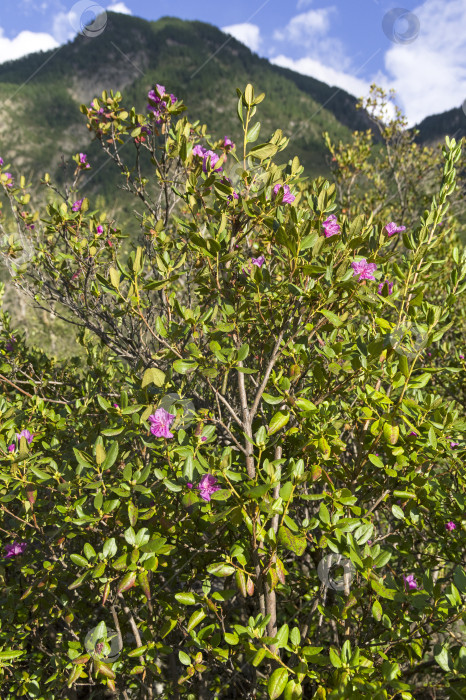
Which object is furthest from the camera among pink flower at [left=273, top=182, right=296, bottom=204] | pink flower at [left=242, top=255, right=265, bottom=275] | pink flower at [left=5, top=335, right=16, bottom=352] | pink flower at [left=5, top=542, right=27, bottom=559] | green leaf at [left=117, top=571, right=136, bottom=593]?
pink flower at [left=5, top=335, right=16, bottom=352]

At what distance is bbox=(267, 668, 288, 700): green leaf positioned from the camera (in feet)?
3.55

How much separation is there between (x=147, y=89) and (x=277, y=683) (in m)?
103

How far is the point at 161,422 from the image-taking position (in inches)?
55.0

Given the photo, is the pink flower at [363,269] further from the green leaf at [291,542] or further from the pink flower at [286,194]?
the green leaf at [291,542]

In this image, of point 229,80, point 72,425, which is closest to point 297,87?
point 229,80

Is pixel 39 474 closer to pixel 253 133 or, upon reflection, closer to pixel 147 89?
pixel 253 133

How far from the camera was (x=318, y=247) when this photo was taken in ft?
4.62

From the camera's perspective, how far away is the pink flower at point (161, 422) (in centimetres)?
139

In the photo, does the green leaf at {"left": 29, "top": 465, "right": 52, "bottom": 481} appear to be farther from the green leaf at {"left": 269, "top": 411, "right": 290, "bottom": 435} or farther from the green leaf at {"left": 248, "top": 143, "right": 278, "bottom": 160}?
the green leaf at {"left": 248, "top": 143, "right": 278, "bottom": 160}

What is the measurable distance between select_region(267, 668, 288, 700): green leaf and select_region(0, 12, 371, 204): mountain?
74.0 meters

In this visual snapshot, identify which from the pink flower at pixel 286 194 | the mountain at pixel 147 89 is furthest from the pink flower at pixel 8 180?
the mountain at pixel 147 89

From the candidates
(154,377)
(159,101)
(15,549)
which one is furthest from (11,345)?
(154,377)

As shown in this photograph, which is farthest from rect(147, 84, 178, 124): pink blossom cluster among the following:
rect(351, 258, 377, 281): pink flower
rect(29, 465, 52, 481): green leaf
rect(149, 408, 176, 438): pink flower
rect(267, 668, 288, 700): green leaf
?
rect(267, 668, 288, 700): green leaf

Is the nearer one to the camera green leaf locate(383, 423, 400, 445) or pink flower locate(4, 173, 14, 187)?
green leaf locate(383, 423, 400, 445)
